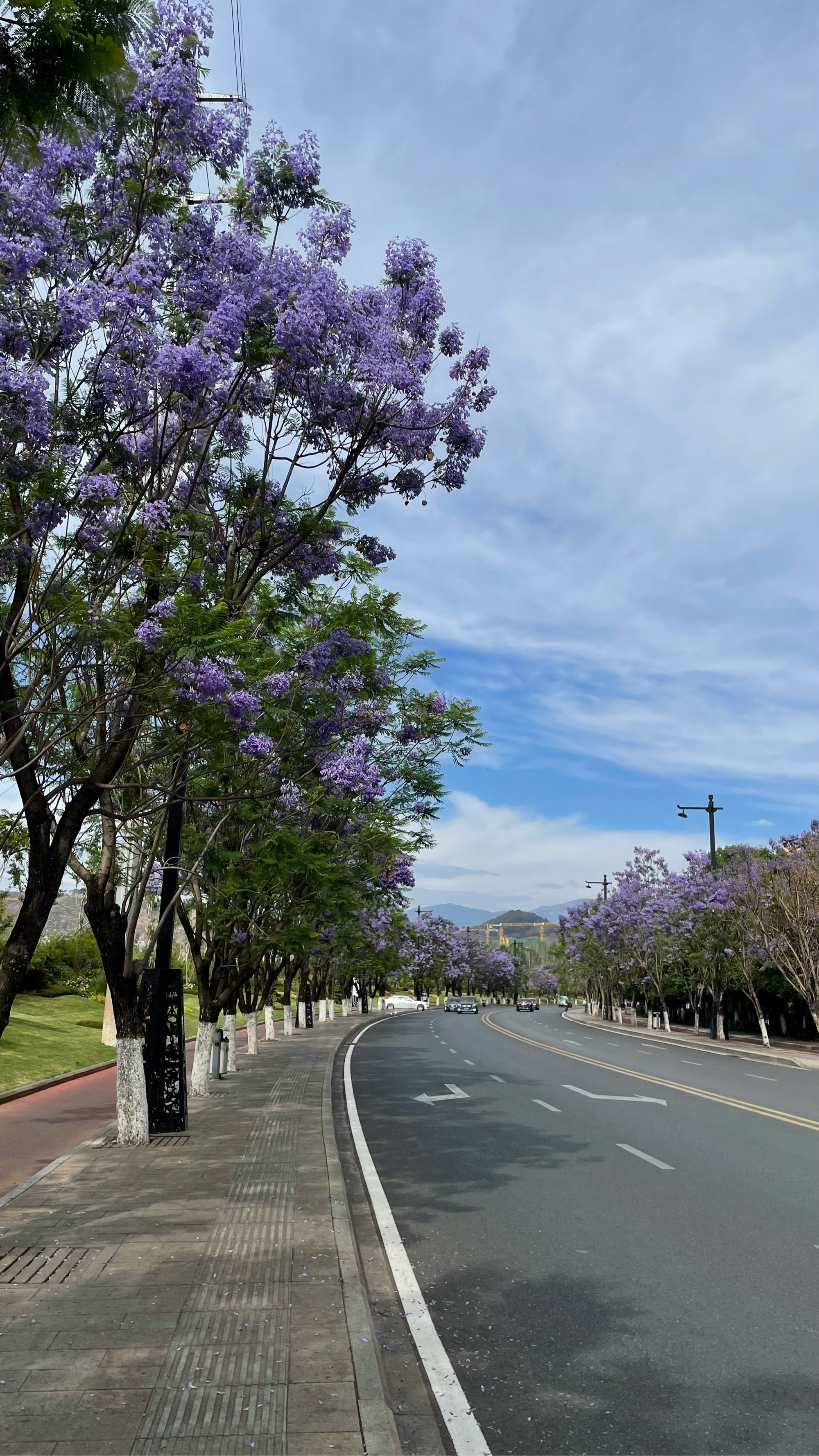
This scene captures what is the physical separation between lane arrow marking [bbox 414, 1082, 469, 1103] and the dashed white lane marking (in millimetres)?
5766

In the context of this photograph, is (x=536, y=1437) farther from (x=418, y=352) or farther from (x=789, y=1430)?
(x=418, y=352)

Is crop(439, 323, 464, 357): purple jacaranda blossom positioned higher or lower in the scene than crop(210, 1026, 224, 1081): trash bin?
higher

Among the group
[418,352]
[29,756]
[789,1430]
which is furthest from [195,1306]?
[418,352]

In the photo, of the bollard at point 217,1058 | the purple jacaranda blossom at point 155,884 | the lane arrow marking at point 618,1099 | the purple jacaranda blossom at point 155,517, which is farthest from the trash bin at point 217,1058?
the purple jacaranda blossom at point 155,517

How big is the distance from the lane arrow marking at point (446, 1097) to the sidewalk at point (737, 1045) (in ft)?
42.6

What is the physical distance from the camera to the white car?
265ft

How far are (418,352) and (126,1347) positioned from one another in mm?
8636

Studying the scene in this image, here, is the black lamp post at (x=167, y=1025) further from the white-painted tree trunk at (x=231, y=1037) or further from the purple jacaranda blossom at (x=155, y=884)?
the white-painted tree trunk at (x=231, y=1037)

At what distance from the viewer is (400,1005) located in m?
82.0

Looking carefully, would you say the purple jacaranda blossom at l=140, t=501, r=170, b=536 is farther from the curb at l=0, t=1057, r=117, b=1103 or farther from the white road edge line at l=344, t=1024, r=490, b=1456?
the curb at l=0, t=1057, r=117, b=1103

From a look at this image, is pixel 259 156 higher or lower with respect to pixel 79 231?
higher

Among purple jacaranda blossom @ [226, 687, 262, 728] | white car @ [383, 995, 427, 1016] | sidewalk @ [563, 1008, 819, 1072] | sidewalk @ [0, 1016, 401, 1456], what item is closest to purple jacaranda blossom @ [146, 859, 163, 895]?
sidewalk @ [0, 1016, 401, 1456]

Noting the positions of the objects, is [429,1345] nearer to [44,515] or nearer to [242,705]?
[242,705]

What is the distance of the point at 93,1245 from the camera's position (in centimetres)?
757
